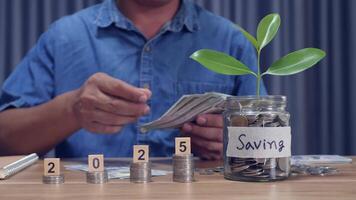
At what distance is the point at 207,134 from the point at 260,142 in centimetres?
43

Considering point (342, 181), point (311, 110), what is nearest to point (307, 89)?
point (311, 110)

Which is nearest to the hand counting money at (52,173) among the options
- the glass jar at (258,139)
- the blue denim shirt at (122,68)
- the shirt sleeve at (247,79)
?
the glass jar at (258,139)

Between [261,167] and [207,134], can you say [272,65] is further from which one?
[207,134]

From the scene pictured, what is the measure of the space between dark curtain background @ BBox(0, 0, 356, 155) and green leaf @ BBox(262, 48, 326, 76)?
5.08 feet

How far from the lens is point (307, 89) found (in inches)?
91.8

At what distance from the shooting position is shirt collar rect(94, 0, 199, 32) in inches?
61.9

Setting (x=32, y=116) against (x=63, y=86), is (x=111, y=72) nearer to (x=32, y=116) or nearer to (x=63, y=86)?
(x=63, y=86)

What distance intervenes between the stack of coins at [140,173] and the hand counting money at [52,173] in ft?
0.35

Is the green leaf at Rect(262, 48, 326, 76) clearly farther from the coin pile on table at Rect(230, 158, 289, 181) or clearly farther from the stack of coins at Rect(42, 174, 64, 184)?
the stack of coins at Rect(42, 174, 64, 184)

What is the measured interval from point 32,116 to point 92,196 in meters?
0.73

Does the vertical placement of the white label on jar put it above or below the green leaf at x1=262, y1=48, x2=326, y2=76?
below

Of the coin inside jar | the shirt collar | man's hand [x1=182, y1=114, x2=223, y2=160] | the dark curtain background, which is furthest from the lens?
the dark curtain background

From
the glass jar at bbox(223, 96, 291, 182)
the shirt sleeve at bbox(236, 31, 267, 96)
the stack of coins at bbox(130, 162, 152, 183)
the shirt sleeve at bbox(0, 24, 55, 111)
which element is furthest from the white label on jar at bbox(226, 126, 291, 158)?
the shirt sleeve at bbox(0, 24, 55, 111)

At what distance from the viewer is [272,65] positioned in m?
0.79
